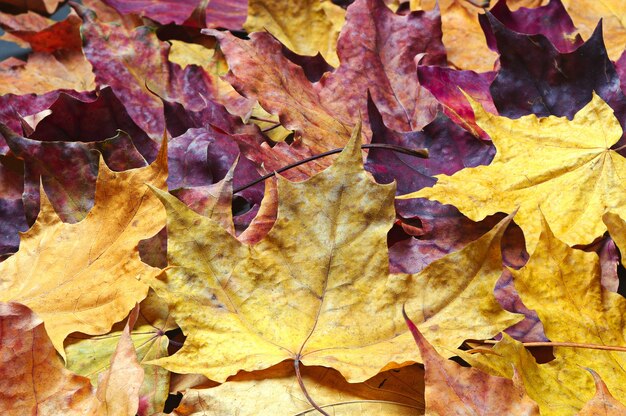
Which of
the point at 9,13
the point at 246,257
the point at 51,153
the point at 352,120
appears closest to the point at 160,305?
the point at 246,257

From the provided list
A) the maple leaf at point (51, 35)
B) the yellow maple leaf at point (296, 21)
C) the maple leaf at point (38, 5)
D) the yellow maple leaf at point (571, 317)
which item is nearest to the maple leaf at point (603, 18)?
the yellow maple leaf at point (296, 21)

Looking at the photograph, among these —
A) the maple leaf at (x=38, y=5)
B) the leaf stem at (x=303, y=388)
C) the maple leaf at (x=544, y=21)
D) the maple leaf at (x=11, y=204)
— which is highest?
the maple leaf at (x=544, y=21)

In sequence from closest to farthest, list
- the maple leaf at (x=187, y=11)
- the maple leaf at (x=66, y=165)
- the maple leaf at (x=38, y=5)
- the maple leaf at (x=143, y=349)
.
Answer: the maple leaf at (x=143, y=349), the maple leaf at (x=66, y=165), the maple leaf at (x=187, y=11), the maple leaf at (x=38, y=5)

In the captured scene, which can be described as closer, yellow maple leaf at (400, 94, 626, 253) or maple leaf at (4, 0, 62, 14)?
yellow maple leaf at (400, 94, 626, 253)

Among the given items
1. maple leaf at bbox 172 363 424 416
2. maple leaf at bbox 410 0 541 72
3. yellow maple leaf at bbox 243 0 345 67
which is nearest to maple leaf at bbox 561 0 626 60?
maple leaf at bbox 410 0 541 72

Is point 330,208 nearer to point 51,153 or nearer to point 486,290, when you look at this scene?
point 486,290

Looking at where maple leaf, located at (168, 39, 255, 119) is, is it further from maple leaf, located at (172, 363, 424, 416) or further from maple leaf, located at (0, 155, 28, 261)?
maple leaf, located at (172, 363, 424, 416)

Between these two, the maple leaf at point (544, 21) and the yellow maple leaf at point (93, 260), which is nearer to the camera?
the yellow maple leaf at point (93, 260)

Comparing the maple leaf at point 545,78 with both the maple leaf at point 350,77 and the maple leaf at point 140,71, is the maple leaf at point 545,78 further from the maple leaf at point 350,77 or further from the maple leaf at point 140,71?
the maple leaf at point 140,71
